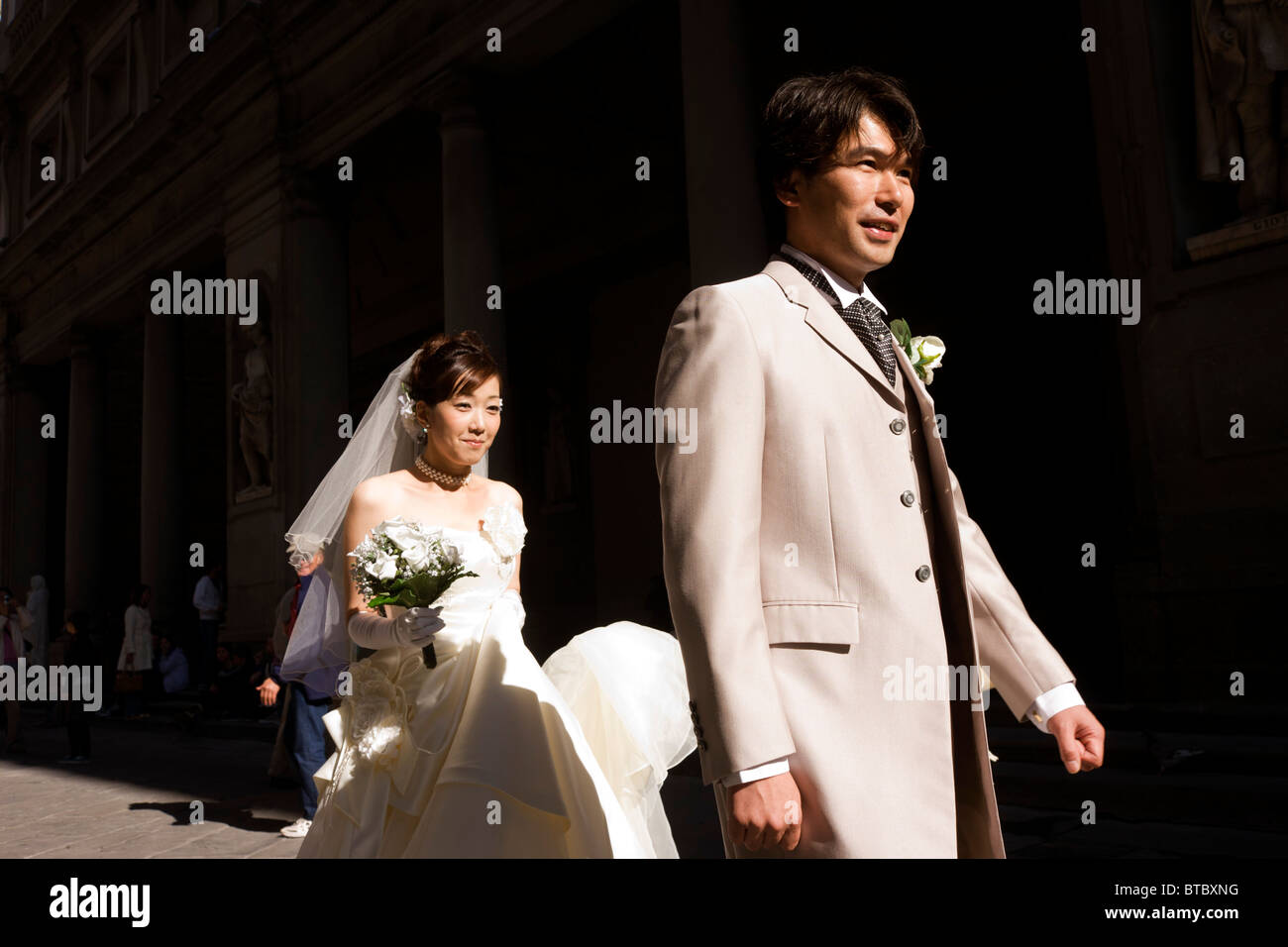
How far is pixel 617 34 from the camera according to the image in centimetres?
1496

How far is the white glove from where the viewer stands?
A: 3832 mm

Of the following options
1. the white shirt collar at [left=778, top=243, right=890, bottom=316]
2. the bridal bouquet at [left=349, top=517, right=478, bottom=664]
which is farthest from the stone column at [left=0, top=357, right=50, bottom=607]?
the white shirt collar at [left=778, top=243, right=890, bottom=316]

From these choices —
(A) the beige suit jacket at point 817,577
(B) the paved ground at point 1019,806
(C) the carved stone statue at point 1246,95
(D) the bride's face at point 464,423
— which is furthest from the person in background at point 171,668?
(A) the beige suit jacket at point 817,577

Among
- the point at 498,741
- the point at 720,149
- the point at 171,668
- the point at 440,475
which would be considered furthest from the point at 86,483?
the point at 498,741

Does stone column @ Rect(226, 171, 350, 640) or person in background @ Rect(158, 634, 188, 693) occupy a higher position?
stone column @ Rect(226, 171, 350, 640)

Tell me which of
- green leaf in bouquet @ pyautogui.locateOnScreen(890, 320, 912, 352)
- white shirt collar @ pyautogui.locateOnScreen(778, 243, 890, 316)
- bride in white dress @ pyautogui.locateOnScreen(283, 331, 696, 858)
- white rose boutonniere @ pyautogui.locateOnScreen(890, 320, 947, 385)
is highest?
white shirt collar @ pyautogui.locateOnScreen(778, 243, 890, 316)

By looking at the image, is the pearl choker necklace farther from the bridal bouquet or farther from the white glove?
the white glove

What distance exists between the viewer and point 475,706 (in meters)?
3.95

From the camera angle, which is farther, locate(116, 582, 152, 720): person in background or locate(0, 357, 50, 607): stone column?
locate(0, 357, 50, 607): stone column

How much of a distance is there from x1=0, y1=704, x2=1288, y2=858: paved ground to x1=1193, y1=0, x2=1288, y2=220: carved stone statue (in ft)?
12.3

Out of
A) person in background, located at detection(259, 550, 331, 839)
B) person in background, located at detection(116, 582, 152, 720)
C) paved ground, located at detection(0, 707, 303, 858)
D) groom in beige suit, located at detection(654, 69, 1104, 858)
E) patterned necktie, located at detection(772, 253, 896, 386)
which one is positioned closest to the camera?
groom in beige suit, located at detection(654, 69, 1104, 858)

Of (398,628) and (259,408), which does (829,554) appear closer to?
(398,628)

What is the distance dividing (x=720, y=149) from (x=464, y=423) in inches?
266
